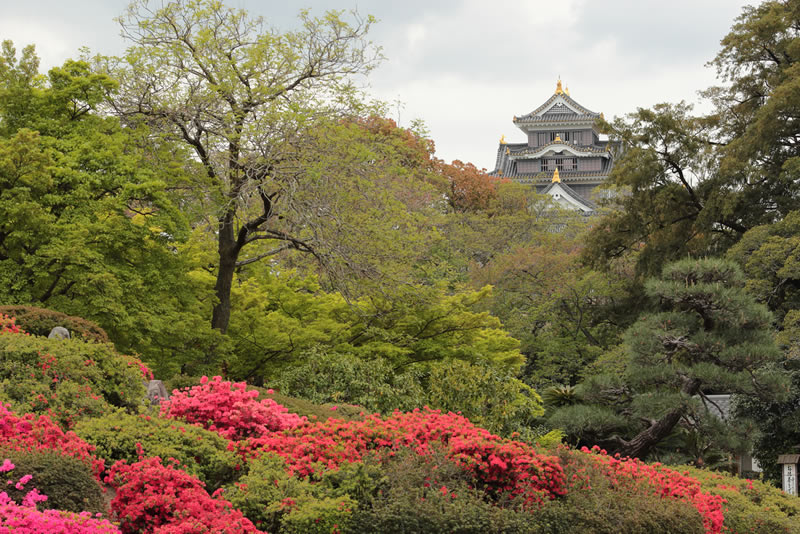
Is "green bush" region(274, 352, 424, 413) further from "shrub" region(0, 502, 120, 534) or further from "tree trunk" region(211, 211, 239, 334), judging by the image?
"shrub" region(0, 502, 120, 534)

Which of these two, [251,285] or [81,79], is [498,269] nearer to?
[251,285]

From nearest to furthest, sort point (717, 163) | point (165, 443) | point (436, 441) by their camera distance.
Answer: point (165, 443), point (436, 441), point (717, 163)

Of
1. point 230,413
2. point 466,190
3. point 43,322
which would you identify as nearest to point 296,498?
point 230,413

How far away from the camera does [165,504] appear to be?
675 cm

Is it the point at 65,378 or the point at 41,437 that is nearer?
the point at 41,437

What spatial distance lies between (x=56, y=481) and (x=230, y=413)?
308 cm

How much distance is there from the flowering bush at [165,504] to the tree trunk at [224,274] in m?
9.50

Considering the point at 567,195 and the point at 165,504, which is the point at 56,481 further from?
the point at 567,195

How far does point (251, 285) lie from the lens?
18484 millimetres

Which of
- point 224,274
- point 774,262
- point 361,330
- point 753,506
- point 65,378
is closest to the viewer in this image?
point 65,378

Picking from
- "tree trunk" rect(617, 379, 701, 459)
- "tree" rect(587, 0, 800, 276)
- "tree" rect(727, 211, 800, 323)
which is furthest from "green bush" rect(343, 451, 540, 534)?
"tree" rect(587, 0, 800, 276)

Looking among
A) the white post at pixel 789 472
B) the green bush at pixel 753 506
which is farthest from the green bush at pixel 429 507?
the white post at pixel 789 472

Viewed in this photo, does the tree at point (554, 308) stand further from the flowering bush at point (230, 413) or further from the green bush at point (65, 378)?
the green bush at point (65, 378)

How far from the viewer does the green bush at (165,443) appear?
7676mm
